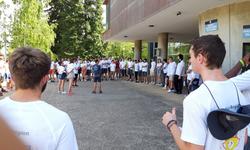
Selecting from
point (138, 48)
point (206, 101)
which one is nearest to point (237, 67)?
point (206, 101)

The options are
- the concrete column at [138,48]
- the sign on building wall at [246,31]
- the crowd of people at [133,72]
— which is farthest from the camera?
the concrete column at [138,48]

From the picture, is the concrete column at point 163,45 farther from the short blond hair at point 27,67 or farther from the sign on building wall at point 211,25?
the short blond hair at point 27,67

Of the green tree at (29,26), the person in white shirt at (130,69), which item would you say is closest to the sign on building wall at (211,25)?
the person in white shirt at (130,69)

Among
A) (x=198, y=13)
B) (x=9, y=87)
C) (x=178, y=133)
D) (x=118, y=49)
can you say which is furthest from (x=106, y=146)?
(x=118, y=49)

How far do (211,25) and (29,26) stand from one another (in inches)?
870

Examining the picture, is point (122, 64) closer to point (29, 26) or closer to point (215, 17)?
point (29, 26)

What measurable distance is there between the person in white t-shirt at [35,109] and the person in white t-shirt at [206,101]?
704 mm

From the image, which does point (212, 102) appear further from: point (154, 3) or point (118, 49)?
point (118, 49)

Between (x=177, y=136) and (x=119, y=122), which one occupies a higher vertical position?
(x=177, y=136)

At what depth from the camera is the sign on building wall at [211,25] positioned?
17344 millimetres

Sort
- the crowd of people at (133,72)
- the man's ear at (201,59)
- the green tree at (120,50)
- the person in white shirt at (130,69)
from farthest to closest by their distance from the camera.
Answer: the green tree at (120,50) < the person in white shirt at (130,69) < the crowd of people at (133,72) < the man's ear at (201,59)

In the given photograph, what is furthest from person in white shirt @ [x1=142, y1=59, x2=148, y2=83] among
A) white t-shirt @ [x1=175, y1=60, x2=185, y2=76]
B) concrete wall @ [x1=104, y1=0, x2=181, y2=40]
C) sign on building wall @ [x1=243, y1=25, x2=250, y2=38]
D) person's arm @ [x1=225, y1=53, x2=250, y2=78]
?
person's arm @ [x1=225, y1=53, x2=250, y2=78]

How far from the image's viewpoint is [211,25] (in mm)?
17641

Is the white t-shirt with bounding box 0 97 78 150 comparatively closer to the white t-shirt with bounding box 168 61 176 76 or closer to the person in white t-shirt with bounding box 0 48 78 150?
the person in white t-shirt with bounding box 0 48 78 150
